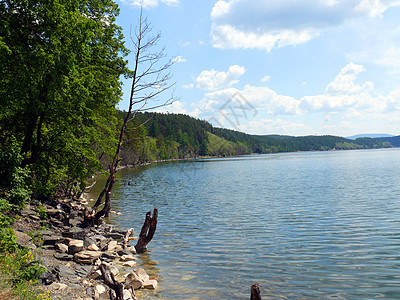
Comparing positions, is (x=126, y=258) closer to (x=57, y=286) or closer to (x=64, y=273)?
(x=64, y=273)

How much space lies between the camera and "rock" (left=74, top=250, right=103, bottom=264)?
1300cm

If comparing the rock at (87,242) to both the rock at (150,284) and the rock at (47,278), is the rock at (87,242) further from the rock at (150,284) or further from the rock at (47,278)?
the rock at (47,278)

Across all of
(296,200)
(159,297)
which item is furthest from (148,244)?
(296,200)

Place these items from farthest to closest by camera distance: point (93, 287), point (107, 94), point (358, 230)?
point (107, 94)
point (358, 230)
point (93, 287)

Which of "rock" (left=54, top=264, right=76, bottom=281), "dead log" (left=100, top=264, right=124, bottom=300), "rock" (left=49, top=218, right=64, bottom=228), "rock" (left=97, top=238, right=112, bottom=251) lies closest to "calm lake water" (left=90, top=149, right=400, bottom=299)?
"dead log" (left=100, top=264, right=124, bottom=300)

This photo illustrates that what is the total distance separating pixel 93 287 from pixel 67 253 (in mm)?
4035

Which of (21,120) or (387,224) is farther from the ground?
(21,120)

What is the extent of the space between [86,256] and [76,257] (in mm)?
437

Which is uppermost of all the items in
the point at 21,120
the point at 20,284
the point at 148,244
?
the point at 21,120

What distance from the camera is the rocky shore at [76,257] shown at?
9.77 metres

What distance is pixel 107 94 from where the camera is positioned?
22344 mm

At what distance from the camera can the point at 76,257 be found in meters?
13.1

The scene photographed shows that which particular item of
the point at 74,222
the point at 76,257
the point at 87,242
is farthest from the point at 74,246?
the point at 74,222

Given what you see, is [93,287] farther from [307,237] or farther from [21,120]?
[307,237]
